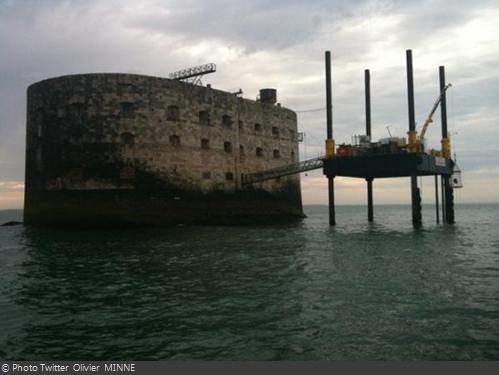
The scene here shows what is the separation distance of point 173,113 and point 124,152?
15.9 ft

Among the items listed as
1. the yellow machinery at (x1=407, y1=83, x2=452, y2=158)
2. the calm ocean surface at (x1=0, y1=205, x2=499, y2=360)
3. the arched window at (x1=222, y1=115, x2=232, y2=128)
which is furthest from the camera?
the arched window at (x1=222, y1=115, x2=232, y2=128)

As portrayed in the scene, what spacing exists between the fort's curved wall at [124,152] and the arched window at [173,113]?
10 centimetres

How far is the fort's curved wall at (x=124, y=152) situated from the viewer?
32.1 metres

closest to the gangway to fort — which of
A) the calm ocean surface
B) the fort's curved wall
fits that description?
the fort's curved wall

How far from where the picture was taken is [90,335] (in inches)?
321

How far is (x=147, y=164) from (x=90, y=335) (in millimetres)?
25639

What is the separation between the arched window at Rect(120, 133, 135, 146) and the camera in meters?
32.8

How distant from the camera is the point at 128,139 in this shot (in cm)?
3297

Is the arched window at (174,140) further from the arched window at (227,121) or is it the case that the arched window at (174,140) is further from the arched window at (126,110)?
the arched window at (227,121)

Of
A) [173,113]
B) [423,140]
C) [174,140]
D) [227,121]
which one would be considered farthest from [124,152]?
[423,140]

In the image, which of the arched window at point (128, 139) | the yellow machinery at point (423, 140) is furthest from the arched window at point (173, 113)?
the yellow machinery at point (423, 140)

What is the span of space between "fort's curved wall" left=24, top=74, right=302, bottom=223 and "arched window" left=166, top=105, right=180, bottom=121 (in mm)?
102

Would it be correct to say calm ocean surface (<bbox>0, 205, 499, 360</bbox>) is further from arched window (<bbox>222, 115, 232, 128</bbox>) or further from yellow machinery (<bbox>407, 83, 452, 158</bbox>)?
arched window (<bbox>222, 115, 232, 128</bbox>)

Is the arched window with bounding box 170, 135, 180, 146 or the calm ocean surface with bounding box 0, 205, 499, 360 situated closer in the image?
the calm ocean surface with bounding box 0, 205, 499, 360
